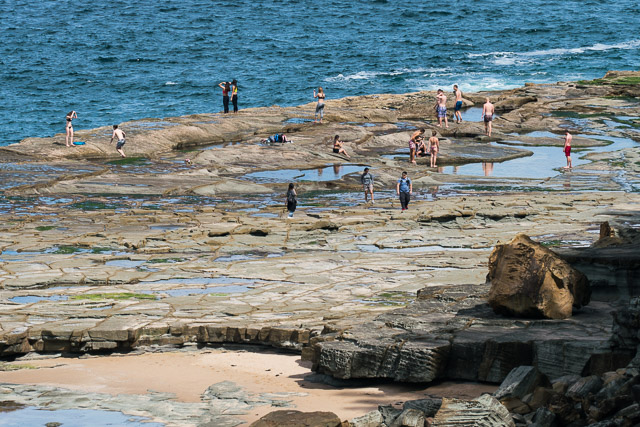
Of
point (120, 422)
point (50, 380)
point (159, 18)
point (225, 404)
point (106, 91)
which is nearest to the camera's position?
point (120, 422)

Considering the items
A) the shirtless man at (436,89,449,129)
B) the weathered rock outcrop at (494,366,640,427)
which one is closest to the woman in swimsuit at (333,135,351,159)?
the shirtless man at (436,89,449,129)

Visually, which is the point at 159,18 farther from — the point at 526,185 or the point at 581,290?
the point at 581,290

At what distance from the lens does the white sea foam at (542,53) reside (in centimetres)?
7719

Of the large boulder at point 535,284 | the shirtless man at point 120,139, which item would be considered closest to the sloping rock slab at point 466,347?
the large boulder at point 535,284

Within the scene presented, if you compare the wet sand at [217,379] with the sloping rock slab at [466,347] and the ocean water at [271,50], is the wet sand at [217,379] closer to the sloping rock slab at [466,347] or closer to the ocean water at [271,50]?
the sloping rock slab at [466,347]

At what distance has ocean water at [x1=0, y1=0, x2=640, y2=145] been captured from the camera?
Result: 66062 millimetres

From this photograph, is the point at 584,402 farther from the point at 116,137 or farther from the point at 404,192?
the point at 116,137

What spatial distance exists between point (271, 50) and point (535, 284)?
2972 inches

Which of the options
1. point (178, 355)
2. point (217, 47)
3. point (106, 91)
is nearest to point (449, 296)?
point (178, 355)

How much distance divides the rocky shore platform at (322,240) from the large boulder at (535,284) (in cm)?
24

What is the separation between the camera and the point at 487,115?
119 ft

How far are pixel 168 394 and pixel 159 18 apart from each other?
318ft

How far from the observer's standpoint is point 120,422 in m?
10.3

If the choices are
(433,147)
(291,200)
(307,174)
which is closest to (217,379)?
(291,200)
